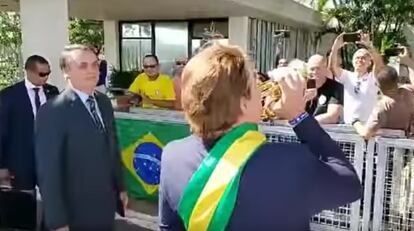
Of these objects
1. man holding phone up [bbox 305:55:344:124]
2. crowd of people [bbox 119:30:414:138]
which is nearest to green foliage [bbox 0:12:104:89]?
crowd of people [bbox 119:30:414:138]

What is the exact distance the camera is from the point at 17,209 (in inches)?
173

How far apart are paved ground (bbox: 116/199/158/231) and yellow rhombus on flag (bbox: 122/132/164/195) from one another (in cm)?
16

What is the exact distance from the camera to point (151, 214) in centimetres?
480

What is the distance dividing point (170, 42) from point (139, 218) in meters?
8.85

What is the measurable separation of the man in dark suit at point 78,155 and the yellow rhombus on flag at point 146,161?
5.50 ft

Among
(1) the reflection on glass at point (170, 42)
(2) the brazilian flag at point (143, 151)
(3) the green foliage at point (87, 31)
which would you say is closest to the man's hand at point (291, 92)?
(2) the brazilian flag at point (143, 151)

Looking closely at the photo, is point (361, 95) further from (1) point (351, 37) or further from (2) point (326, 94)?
(1) point (351, 37)

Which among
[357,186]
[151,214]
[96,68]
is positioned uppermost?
[96,68]

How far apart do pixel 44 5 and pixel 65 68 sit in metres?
3.32

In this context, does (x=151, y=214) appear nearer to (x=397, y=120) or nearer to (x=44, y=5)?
(x=397, y=120)

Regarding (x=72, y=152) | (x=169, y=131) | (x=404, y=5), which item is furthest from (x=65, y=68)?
(x=404, y=5)

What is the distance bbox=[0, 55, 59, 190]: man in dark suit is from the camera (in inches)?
159

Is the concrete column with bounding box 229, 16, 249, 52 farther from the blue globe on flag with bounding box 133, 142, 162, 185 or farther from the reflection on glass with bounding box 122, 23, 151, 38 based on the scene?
the blue globe on flag with bounding box 133, 142, 162, 185

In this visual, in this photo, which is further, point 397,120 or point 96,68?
point 397,120
